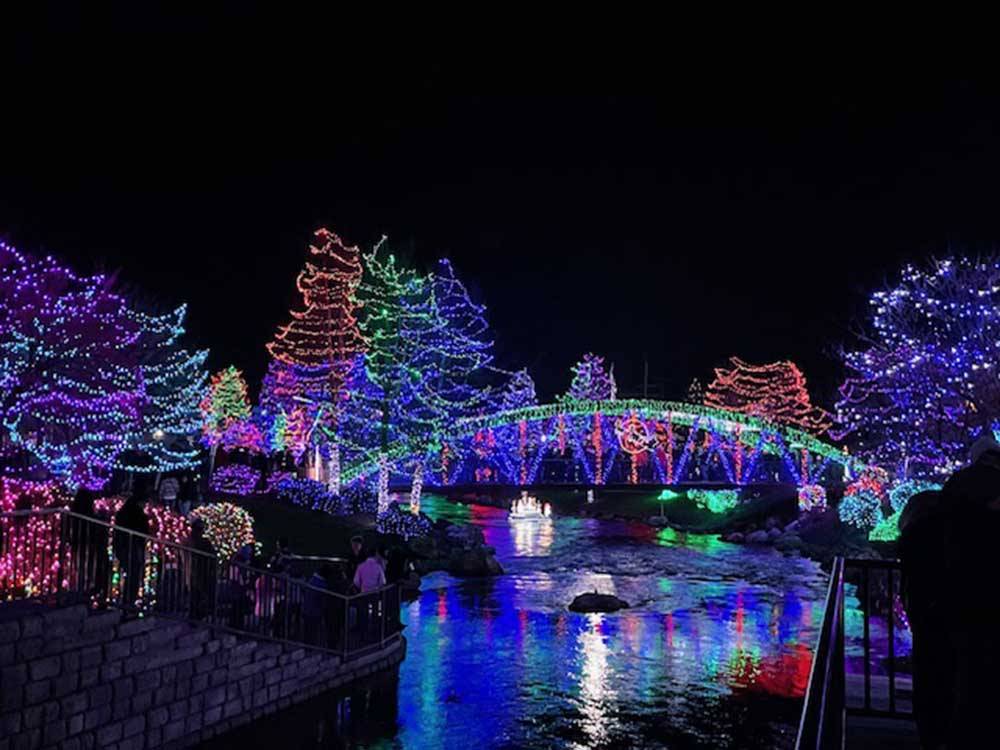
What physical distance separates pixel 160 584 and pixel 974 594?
983cm

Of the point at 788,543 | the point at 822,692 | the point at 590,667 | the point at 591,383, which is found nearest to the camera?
the point at 822,692

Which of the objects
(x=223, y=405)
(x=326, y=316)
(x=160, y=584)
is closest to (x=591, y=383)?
(x=223, y=405)

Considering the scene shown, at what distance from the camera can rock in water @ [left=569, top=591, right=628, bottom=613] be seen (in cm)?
2345

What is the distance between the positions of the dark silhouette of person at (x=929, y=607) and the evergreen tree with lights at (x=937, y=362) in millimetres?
20607

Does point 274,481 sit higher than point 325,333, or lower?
lower

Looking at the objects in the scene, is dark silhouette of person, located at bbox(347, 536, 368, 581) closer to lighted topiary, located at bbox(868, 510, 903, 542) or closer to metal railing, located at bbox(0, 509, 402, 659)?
metal railing, located at bbox(0, 509, 402, 659)

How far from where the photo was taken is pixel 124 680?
10.3 m

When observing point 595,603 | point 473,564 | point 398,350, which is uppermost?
point 398,350

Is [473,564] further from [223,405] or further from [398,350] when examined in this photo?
[223,405]

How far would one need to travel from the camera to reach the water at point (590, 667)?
12773 millimetres

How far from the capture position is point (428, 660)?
17234mm

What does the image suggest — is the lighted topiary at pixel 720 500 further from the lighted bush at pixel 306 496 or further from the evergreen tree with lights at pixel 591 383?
the lighted bush at pixel 306 496

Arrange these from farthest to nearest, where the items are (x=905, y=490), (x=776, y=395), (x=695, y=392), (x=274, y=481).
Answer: (x=695, y=392), (x=776, y=395), (x=274, y=481), (x=905, y=490)

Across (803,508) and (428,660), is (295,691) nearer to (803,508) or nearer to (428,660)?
(428,660)
